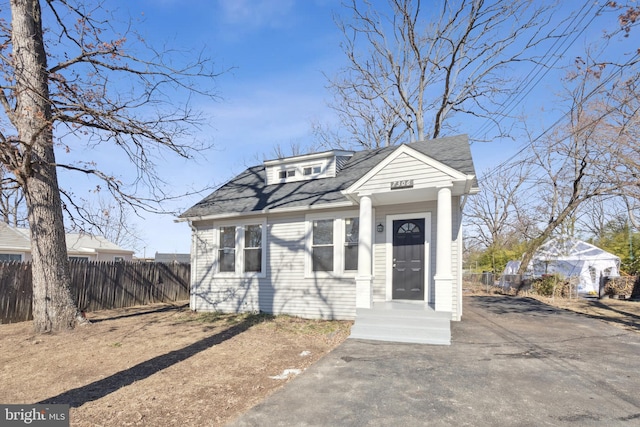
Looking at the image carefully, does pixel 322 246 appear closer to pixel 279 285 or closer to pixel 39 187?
pixel 279 285

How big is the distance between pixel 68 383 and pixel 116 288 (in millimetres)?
8811

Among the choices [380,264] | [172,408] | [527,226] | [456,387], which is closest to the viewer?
[172,408]

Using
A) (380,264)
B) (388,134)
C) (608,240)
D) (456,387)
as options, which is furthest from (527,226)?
(456,387)

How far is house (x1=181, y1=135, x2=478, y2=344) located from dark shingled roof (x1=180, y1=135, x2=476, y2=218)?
1.8 inches

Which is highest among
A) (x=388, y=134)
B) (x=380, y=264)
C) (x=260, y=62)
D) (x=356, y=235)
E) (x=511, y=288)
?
(x=388, y=134)

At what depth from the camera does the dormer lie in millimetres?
11320

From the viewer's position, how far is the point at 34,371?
207 inches

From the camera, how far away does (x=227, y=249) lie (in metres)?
11.1

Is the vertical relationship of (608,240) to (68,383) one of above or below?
above

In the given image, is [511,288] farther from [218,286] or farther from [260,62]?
[260,62]

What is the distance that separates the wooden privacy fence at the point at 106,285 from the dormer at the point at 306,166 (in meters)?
6.38

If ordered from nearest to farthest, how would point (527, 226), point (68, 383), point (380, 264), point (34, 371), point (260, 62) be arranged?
point (68, 383) < point (34, 371) < point (380, 264) < point (260, 62) < point (527, 226)

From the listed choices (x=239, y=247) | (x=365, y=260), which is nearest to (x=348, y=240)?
(x=365, y=260)

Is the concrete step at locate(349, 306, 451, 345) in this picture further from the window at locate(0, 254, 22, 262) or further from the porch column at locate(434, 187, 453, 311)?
the window at locate(0, 254, 22, 262)
